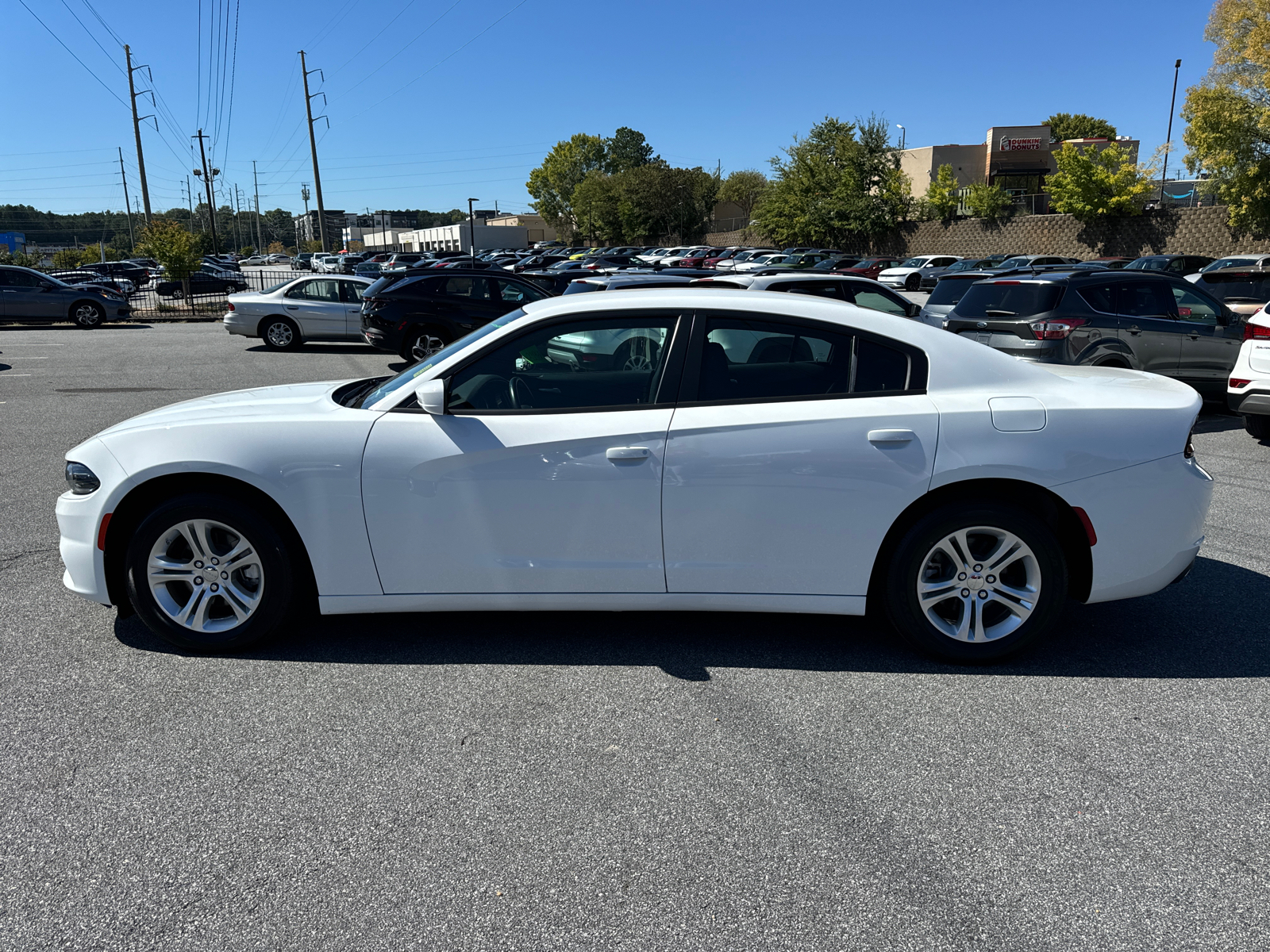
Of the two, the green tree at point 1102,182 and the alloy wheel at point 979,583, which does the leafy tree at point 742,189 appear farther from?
the alloy wheel at point 979,583

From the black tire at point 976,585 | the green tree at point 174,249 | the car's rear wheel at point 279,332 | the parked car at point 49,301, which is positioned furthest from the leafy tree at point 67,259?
the black tire at point 976,585

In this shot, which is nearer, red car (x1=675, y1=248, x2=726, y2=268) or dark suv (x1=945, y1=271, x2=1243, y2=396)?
dark suv (x1=945, y1=271, x2=1243, y2=396)

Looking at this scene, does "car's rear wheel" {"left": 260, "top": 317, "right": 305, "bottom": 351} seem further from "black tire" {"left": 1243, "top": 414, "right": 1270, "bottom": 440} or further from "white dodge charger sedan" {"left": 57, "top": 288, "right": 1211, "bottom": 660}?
"black tire" {"left": 1243, "top": 414, "right": 1270, "bottom": 440}

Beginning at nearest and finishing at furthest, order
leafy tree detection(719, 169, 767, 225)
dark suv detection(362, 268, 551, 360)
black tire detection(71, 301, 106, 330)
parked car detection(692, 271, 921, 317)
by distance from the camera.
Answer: parked car detection(692, 271, 921, 317)
dark suv detection(362, 268, 551, 360)
black tire detection(71, 301, 106, 330)
leafy tree detection(719, 169, 767, 225)

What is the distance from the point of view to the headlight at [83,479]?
4160mm

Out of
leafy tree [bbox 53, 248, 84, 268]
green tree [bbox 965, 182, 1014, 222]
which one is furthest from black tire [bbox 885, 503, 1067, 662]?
leafy tree [bbox 53, 248, 84, 268]

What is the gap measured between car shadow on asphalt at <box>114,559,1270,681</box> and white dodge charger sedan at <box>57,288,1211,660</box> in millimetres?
247

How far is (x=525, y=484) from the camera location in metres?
3.99

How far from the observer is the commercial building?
72062mm

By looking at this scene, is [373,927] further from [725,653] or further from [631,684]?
[725,653]

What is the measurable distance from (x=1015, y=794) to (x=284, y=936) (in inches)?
89.3

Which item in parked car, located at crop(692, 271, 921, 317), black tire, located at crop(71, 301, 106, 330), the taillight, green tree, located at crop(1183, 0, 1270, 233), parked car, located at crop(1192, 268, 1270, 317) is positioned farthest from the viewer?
green tree, located at crop(1183, 0, 1270, 233)

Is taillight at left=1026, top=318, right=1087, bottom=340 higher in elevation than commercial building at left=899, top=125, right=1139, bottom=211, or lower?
lower

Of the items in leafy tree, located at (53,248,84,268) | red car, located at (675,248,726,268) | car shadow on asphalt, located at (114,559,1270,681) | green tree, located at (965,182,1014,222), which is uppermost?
green tree, located at (965,182,1014,222)
